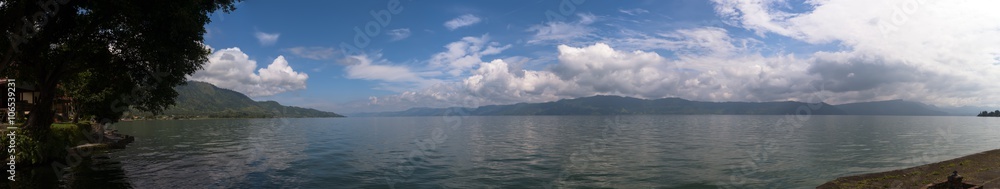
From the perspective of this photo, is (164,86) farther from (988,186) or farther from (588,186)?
(988,186)

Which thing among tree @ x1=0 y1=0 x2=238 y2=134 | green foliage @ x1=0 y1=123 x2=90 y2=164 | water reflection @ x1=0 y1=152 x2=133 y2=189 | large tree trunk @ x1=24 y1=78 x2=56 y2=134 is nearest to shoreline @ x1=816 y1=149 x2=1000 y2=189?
Answer: tree @ x1=0 y1=0 x2=238 y2=134

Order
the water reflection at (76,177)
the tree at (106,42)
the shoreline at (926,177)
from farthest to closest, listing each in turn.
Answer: the water reflection at (76,177) → the shoreline at (926,177) → the tree at (106,42)

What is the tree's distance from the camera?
Result: 930 inches

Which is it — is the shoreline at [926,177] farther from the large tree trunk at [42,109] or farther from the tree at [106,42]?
the large tree trunk at [42,109]

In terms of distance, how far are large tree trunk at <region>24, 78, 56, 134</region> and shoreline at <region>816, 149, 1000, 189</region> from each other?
169 ft

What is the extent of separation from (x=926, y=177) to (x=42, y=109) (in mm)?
60126

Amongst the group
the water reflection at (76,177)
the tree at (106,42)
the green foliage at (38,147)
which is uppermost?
the tree at (106,42)

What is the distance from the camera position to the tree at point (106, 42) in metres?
23.6

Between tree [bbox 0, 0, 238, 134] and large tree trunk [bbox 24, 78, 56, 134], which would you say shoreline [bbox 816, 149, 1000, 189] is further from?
large tree trunk [bbox 24, 78, 56, 134]

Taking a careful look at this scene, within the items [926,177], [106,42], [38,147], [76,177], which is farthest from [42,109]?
[926,177]

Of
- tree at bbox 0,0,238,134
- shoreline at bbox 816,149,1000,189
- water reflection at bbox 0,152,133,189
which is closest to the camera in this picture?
tree at bbox 0,0,238,134

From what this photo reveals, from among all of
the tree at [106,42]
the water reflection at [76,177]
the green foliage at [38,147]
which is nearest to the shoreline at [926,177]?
the tree at [106,42]

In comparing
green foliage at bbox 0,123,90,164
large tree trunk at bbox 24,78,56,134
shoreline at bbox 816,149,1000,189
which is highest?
large tree trunk at bbox 24,78,56,134

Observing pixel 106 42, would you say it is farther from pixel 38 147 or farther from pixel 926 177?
pixel 926 177
